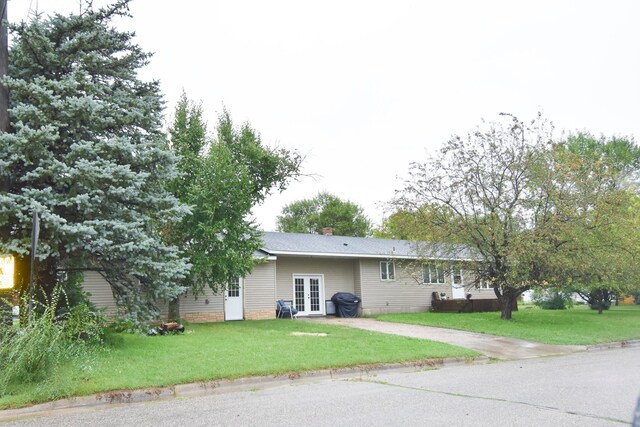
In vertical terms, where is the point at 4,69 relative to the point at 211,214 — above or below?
above

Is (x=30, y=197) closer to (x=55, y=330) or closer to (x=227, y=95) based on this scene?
(x=55, y=330)

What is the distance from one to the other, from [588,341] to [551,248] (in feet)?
13.9

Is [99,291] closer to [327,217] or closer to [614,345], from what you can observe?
[614,345]

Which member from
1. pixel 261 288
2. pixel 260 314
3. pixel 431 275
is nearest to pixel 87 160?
pixel 261 288

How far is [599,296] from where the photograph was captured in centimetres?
2869

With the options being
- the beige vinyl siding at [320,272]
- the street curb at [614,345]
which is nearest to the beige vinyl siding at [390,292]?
the beige vinyl siding at [320,272]

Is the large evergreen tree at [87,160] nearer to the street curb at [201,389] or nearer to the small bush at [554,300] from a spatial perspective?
the street curb at [201,389]

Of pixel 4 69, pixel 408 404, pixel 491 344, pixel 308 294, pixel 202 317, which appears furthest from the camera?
pixel 308 294

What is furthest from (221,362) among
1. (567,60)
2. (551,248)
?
(551,248)

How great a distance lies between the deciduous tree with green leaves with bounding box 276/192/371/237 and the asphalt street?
47464 millimetres

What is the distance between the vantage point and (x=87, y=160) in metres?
10.6

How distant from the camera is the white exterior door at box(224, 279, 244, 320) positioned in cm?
2144

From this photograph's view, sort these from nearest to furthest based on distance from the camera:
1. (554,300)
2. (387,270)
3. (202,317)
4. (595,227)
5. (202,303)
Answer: (595,227), (202,317), (202,303), (387,270), (554,300)

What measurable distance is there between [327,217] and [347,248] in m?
32.9
